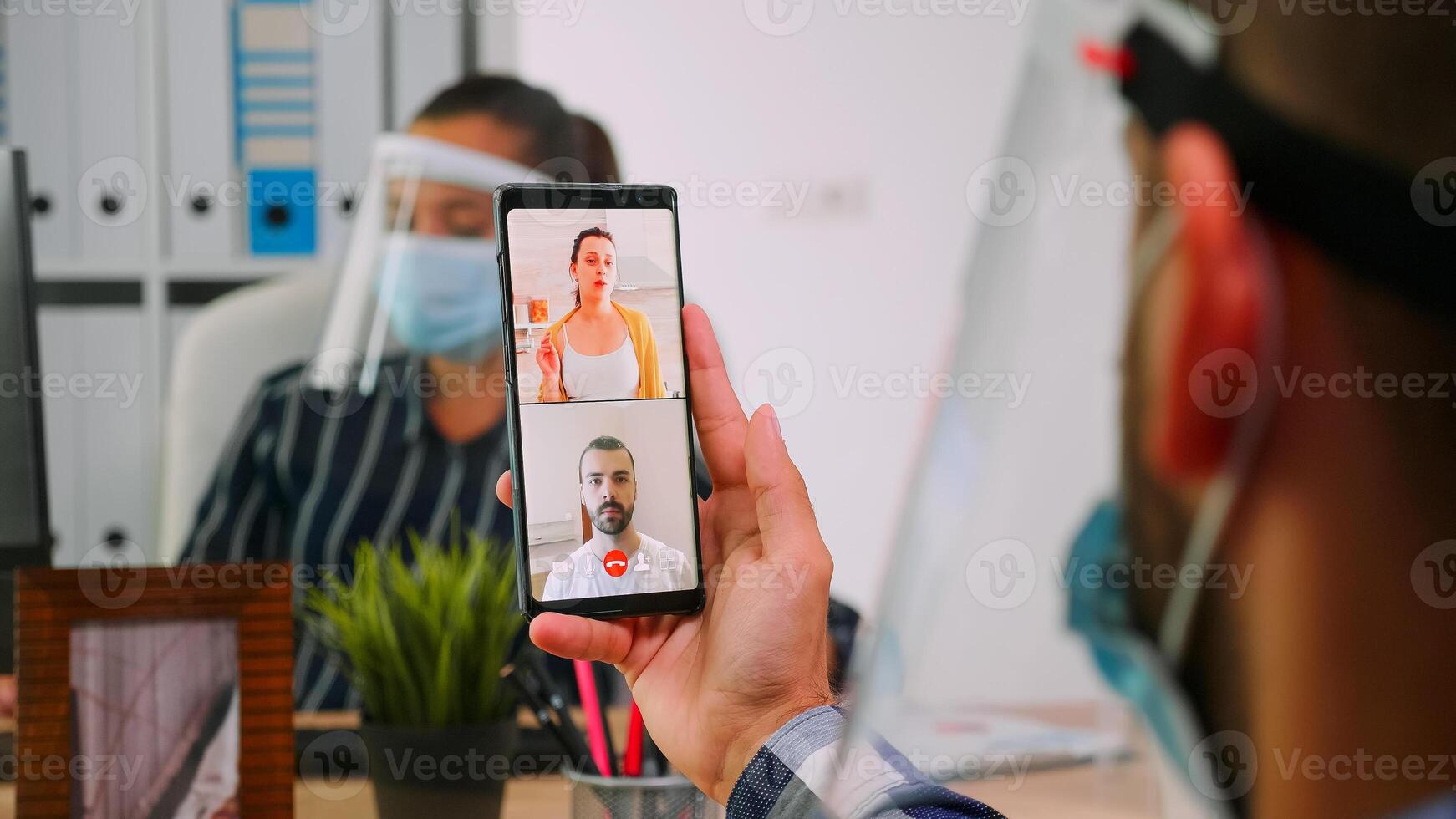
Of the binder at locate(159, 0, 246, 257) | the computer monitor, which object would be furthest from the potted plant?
the binder at locate(159, 0, 246, 257)

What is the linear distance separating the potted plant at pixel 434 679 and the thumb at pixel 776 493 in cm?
19

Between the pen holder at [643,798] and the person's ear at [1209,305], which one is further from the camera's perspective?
the pen holder at [643,798]

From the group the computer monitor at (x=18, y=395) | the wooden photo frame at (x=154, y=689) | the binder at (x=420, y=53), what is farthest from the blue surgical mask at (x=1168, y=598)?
the binder at (x=420, y=53)

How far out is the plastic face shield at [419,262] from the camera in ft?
5.32

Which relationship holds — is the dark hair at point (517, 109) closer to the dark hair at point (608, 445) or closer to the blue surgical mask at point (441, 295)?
the blue surgical mask at point (441, 295)

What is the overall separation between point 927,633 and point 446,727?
1.25 feet

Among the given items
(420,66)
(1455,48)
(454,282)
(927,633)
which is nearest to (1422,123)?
(1455,48)

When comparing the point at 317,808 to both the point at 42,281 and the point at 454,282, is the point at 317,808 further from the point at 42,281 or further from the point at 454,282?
the point at 42,281

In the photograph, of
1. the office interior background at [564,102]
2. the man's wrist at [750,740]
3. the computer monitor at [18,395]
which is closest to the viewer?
the man's wrist at [750,740]

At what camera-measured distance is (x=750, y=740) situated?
0.54 metres

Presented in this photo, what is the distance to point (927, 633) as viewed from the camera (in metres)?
0.32

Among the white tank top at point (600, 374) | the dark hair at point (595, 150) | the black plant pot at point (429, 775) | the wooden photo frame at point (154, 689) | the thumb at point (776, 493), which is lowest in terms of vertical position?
the black plant pot at point (429, 775)

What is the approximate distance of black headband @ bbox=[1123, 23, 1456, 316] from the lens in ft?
0.49

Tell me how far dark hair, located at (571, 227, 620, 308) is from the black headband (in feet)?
1.27
